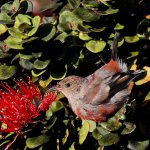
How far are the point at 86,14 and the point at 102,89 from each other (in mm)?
549

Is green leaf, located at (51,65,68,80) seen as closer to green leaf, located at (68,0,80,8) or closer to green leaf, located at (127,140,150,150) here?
green leaf, located at (68,0,80,8)

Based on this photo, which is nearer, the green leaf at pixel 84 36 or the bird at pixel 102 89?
the green leaf at pixel 84 36

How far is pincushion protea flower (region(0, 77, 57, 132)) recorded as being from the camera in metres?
2.28

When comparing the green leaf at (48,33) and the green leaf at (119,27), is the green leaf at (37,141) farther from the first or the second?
the green leaf at (119,27)

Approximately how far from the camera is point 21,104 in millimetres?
2307

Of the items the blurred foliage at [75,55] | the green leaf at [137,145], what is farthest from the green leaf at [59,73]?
the green leaf at [137,145]

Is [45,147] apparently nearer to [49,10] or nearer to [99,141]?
[99,141]

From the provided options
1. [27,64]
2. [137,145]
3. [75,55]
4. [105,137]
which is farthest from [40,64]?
[137,145]

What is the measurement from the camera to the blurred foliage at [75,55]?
2.25 meters

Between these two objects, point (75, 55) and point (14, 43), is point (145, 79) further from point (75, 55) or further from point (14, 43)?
point (14, 43)

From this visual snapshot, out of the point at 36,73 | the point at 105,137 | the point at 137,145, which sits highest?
the point at 36,73

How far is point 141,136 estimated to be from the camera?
242 centimetres

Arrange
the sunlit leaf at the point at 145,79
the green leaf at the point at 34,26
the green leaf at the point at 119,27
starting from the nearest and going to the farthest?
the green leaf at the point at 34,26
the green leaf at the point at 119,27
the sunlit leaf at the point at 145,79

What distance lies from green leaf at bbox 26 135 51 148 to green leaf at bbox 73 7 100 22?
573mm
